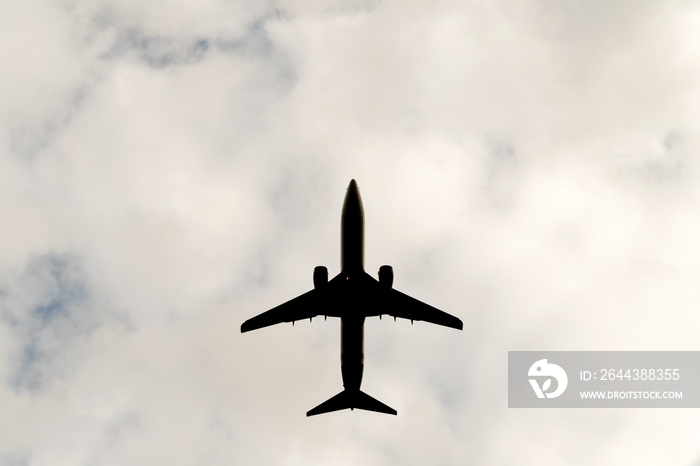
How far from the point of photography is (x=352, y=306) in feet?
213

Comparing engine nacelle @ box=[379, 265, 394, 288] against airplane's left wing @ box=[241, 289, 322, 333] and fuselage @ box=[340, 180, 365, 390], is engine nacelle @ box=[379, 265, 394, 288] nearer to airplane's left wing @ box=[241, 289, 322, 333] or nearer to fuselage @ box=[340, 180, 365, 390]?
fuselage @ box=[340, 180, 365, 390]

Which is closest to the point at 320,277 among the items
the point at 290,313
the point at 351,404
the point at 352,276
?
the point at 352,276

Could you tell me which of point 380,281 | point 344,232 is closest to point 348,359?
point 380,281

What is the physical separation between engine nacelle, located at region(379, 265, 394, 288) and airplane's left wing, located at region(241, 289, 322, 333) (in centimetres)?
668

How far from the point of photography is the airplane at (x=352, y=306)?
63.2 m

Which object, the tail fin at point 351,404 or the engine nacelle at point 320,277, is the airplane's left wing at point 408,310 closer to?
the engine nacelle at point 320,277

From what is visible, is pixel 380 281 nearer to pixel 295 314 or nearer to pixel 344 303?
pixel 344 303

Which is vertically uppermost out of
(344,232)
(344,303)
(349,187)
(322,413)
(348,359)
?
(349,187)

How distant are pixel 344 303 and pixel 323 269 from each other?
156 inches

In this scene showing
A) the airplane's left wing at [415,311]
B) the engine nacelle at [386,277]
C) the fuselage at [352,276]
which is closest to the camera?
the fuselage at [352,276]

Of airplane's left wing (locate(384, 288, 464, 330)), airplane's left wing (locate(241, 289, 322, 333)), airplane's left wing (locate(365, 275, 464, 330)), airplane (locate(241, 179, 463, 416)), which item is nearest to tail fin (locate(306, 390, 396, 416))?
airplane (locate(241, 179, 463, 416))

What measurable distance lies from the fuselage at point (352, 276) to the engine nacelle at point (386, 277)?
1.91 metres

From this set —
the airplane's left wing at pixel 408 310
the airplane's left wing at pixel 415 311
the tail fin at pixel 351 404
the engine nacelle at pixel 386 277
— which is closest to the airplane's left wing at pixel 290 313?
the airplane's left wing at pixel 408 310

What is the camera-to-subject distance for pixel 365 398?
6894cm
